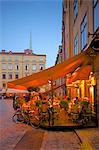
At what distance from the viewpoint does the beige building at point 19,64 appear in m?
96.8

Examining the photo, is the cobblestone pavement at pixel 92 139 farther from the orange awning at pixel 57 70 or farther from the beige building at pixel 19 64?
the beige building at pixel 19 64

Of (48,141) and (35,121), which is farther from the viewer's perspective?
(35,121)

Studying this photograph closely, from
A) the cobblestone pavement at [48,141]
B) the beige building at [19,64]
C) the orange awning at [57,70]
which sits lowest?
the cobblestone pavement at [48,141]

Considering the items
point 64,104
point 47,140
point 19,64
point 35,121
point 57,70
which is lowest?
point 47,140

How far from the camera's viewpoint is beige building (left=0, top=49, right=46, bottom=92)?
9681 cm

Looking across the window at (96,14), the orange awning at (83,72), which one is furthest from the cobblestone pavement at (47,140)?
the window at (96,14)

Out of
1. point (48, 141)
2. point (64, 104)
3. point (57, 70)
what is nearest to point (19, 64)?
point (64, 104)

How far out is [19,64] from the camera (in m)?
97.6

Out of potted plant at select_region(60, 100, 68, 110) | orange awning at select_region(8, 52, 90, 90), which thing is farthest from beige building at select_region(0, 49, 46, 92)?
orange awning at select_region(8, 52, 90, 90)

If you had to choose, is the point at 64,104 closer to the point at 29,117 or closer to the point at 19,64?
the point at 29,117

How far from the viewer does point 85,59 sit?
46.8 feet

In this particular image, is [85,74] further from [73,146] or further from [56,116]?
[73,146]

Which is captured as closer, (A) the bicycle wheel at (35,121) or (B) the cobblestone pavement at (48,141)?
(B) the cobblestone pavement at (48,141)

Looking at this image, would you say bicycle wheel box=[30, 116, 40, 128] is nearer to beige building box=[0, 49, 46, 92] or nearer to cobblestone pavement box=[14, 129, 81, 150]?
cobblestone pavement box=[14, 129, 81, 150]
